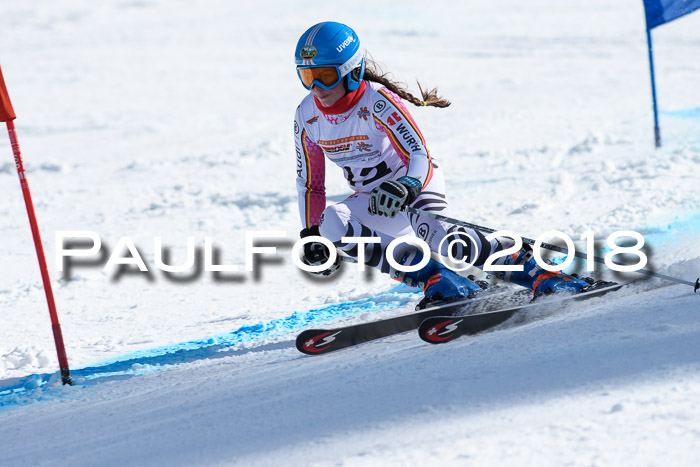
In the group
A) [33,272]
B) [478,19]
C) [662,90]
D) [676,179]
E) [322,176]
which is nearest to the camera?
[322,176]

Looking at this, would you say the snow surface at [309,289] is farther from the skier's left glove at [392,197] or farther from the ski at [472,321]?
the skier's left glove at [392,197]

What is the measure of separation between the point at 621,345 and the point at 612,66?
46.8 ft

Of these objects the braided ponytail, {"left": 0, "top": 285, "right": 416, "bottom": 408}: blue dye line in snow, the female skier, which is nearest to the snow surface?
{"left": 0, "top": 285, "right": 416, "bottom": 408}: blue dye line in snow

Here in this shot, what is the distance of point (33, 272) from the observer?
627cm

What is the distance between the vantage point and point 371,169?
4.22 metres

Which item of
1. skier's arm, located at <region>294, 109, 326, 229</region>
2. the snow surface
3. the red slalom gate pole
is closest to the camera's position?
the snow surface

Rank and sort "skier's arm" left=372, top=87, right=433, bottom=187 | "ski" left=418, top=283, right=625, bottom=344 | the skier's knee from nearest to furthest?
"ski" left=418, top=283, right=625, bottom=344, "skier's arm" left=372, top=87, right=433, bottom=187, the skier's knee

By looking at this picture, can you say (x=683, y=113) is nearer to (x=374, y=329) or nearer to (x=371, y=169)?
(x=371, y=169)

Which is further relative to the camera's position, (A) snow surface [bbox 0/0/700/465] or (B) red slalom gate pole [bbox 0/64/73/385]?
(B) red slalom gate pole [bbox 0/64/73/385]

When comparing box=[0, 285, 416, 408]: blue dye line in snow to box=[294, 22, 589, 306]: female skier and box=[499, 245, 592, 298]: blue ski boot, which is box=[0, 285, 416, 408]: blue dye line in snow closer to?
box=[294, 22, 589, 306]: female skier

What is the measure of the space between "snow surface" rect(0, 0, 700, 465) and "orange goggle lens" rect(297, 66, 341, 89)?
4.29ft

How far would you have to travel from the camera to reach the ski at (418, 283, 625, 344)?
3422 mm

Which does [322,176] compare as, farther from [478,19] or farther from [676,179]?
[478,19]

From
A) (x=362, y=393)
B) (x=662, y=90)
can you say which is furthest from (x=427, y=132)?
(x=362, y=393)
